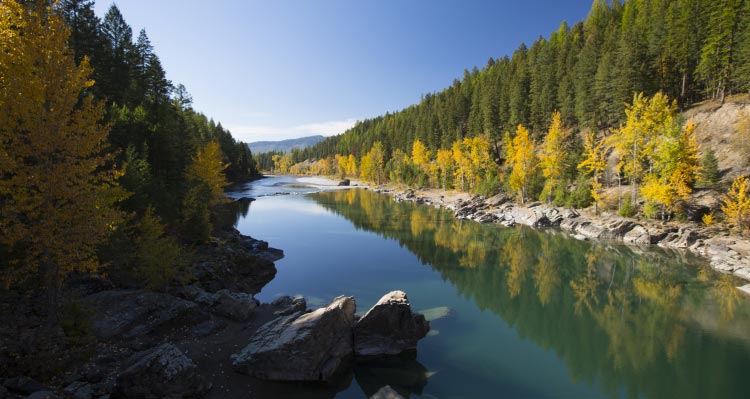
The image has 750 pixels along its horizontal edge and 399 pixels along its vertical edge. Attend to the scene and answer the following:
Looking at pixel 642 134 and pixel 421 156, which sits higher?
pixel 642 134

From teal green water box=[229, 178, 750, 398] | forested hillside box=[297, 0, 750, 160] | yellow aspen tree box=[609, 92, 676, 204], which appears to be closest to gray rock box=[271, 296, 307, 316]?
teal green water box=[229, 178, 750, 398]

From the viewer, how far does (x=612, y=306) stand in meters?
20.8

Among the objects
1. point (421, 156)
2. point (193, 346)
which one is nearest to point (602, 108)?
point (421, 156)

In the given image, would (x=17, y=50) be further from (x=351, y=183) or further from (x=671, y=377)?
(x=351, y=183)

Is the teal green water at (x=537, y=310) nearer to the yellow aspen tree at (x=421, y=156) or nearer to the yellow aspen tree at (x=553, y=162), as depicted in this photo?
the yellow aspen tree at (x=553, y=162)

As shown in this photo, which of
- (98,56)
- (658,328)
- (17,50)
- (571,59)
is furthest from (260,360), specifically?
(571,59)

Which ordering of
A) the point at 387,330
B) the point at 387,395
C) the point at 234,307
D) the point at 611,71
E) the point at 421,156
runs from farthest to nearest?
the point at 421,156, the point at 611,71, the point at 234,307, the point at 387,330, the point at 387,395

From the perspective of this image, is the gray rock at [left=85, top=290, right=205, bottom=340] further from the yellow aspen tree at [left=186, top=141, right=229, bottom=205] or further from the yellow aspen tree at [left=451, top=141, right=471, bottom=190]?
the yellow aspen tree at [left=451, top=141, right=471, bottom=190]

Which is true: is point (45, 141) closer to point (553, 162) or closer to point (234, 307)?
point (234, 307)

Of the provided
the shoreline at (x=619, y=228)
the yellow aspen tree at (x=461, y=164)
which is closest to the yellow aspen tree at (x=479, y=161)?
the yellow aspen tree at (x=461, y=164)

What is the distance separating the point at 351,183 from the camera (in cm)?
12550

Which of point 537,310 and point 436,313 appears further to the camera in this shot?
point 537,310

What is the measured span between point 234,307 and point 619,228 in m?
36.9

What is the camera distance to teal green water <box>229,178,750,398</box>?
1328cm
